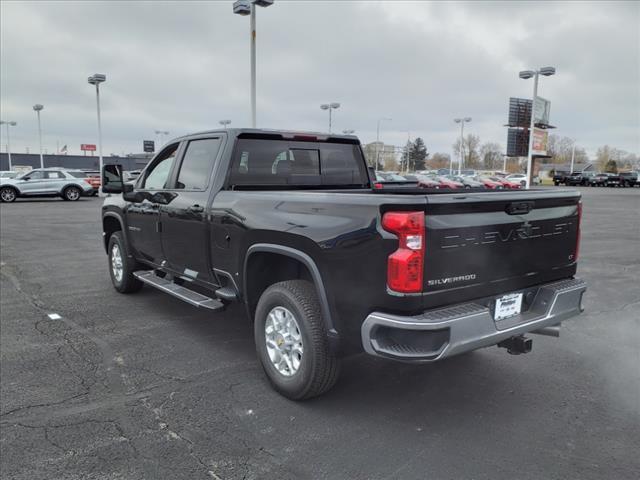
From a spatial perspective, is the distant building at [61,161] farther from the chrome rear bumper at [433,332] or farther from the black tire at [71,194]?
the chrome rear bumper at [433,332]

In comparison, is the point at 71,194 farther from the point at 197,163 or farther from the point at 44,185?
the point at 197,163

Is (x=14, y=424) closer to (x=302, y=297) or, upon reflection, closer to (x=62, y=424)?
(x=62, y=424)

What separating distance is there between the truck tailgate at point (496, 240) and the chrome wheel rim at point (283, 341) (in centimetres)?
111

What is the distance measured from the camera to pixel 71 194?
2600 cm

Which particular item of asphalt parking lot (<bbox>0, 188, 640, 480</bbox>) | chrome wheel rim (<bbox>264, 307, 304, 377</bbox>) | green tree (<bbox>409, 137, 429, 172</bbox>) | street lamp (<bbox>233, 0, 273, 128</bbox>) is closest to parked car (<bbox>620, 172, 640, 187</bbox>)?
street lamp (<bbox>233, 0, 273, 128</bbox>)

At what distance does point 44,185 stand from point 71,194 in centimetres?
129

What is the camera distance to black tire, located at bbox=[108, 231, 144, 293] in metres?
6.29

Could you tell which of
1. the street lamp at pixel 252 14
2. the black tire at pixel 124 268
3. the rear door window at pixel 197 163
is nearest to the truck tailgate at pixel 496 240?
the rear door window at pixel 197 163

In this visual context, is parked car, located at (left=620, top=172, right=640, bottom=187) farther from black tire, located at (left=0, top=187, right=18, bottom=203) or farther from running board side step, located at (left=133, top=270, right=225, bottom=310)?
running board side step, located at (left=133, top=270, right=225, bottom=310)

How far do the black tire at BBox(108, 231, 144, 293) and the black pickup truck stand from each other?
A: 4.71 ft

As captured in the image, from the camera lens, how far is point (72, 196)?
1025 inches

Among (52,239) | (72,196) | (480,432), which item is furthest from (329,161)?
(72,196)

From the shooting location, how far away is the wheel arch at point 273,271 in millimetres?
3289

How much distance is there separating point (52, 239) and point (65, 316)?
7.02m
